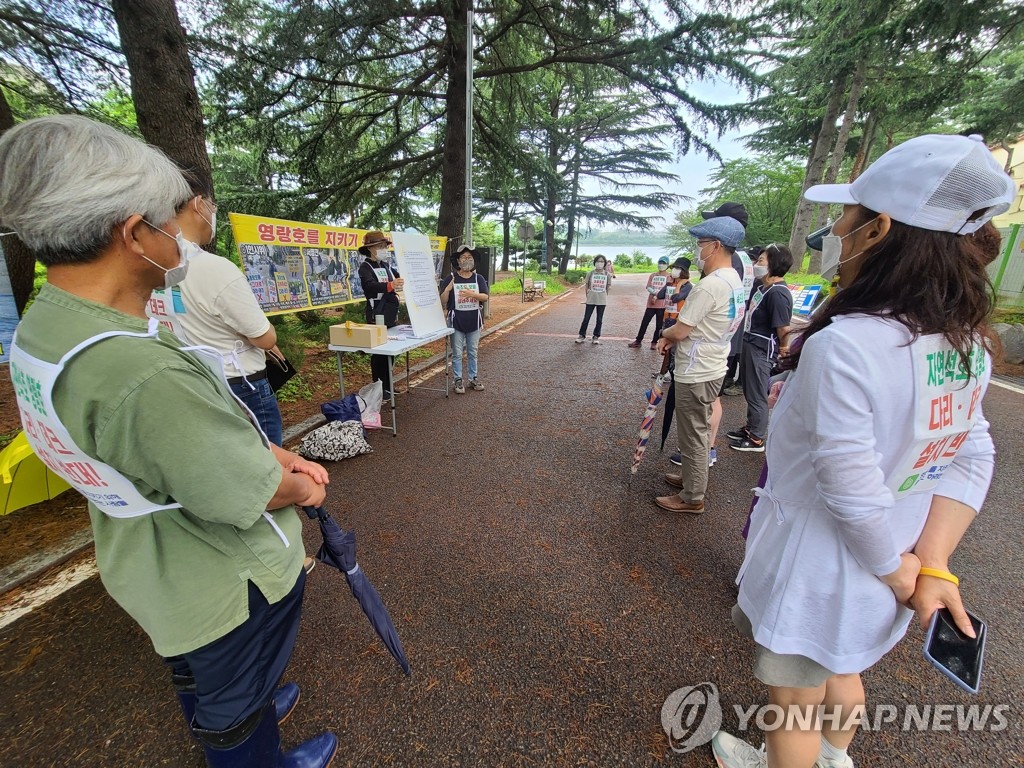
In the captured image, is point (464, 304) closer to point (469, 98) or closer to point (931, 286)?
point (469, 98)

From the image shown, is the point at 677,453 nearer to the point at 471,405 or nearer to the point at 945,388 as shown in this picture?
the point at 471,405

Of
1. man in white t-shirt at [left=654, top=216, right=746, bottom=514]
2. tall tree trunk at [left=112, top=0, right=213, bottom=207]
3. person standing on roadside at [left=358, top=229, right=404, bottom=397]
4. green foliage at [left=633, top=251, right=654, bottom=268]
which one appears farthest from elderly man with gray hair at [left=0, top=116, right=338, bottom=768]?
green foliage at [left=633, top=251, right=654, bottom=268]

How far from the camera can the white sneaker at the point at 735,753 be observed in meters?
1.54

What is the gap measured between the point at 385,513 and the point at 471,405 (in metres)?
2.33

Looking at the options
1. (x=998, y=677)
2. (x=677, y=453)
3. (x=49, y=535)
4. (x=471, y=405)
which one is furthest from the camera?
(x=471, y=405)

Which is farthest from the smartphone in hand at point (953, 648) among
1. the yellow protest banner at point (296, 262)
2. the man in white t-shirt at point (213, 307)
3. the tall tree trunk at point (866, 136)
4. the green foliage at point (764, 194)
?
the green foliage at point (764, 194)

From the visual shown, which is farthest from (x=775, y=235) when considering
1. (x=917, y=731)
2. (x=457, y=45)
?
(x=917, y=731)

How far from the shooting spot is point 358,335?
4.22 meters

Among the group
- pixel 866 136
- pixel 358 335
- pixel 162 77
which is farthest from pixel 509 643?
pixel 866 136

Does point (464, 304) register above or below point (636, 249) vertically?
below

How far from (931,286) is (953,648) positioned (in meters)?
0.84

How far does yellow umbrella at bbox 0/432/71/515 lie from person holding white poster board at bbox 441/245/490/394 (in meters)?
4.16

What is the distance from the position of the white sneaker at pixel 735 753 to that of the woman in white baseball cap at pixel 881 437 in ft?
1.37

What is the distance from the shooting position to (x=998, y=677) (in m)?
1.94
